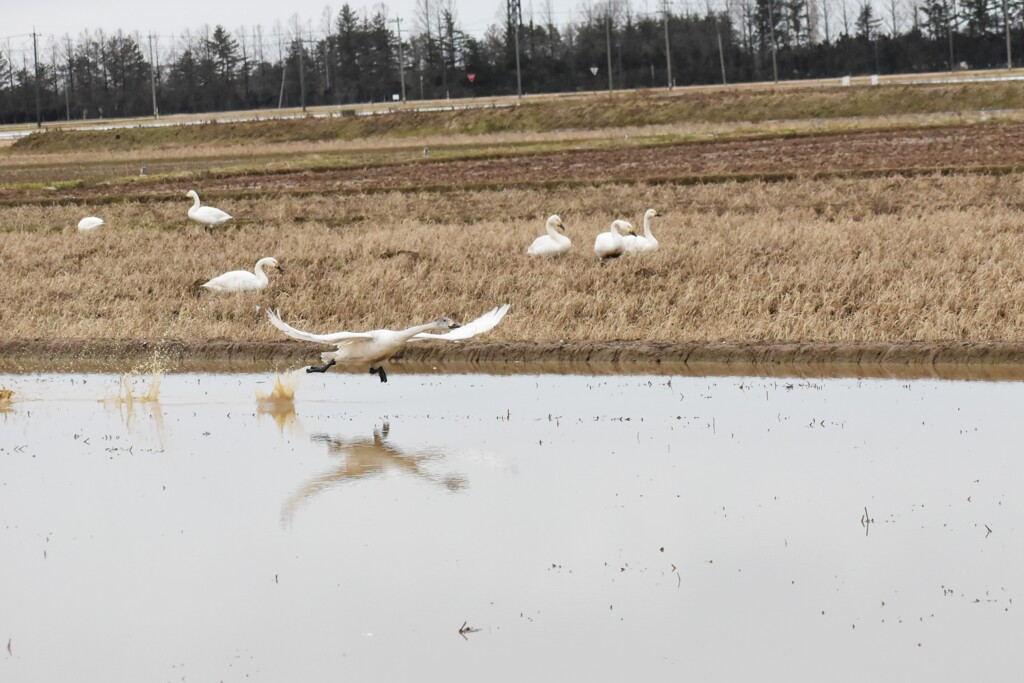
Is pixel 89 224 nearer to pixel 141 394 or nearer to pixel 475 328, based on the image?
pixel 141 394

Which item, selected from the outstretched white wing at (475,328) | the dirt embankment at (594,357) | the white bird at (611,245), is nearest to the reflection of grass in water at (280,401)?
the outstretched white wing at (475,328)

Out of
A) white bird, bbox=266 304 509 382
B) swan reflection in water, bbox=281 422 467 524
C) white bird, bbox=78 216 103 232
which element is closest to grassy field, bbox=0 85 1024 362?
white bird, bbox=78 216 103 232

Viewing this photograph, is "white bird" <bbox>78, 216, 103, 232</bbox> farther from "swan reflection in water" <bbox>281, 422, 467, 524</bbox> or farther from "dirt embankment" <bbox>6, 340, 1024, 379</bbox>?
"swan reflection in water" <bbox>281, 422, 467, 524</bbox>

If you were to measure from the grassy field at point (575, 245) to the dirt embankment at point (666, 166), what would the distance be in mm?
116

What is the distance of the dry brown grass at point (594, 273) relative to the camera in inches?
590

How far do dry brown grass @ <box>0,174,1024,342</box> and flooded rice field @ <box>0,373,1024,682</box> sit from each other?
3.33m

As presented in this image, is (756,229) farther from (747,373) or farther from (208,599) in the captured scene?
(208,599)

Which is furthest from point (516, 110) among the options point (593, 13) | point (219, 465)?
point (593, 13)

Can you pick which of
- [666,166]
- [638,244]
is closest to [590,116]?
[666,166]

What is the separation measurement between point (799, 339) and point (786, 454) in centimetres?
484

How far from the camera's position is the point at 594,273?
17.2 m

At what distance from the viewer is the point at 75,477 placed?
363 inches

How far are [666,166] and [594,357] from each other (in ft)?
58.1

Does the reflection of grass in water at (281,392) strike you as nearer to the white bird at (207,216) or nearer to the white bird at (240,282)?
the white bird at (240,282)
